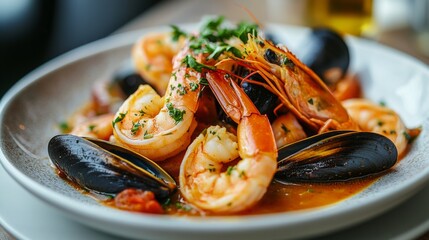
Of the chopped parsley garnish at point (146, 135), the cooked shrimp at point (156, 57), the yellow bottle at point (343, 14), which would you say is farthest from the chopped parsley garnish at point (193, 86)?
the yellow bottle at point (343, 14)

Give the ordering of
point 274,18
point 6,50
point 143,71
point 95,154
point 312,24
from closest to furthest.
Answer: point 95,154, point 143,71, point 312,24, point 274,18, point 6,50

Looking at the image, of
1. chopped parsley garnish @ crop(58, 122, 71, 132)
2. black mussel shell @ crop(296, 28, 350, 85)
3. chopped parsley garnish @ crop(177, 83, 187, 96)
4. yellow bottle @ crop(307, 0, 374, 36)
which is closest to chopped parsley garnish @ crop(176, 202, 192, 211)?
chopped parsley garnish @ crop(177, 83, 187, 96)

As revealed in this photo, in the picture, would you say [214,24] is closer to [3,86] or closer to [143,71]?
[143,71]

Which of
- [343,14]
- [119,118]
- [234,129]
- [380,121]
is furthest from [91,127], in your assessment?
[343,14]

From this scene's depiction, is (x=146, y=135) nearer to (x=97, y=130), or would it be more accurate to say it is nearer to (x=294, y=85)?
(x=97, y=130)

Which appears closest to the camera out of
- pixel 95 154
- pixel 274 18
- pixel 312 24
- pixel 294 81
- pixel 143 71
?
pixel 95 154

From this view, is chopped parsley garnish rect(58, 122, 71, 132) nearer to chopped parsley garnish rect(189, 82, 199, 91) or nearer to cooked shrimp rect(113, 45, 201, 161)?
cooked shrimp rect(113, 45, 201, 161)

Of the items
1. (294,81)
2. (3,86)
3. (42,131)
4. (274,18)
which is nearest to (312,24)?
(274,18)
